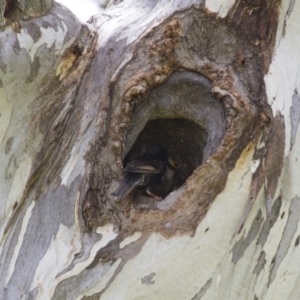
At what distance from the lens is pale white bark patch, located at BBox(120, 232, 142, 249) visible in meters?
2.23

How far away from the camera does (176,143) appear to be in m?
3.09

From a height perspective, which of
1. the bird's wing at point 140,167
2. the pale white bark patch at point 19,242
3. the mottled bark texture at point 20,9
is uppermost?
the mottled bark texture at point 20,9

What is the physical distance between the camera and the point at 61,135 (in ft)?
7.99

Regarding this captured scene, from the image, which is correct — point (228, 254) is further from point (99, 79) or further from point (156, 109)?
point (99, 79)

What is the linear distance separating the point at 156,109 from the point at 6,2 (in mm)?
644

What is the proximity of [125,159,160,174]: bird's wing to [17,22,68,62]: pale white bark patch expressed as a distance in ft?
1.75

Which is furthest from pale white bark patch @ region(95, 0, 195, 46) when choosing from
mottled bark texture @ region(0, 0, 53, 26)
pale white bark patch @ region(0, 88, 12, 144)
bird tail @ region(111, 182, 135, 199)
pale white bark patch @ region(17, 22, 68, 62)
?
bird tail @ region(111, 182, 135, 199)

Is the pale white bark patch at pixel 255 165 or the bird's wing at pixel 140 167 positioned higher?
the pale white bark patch at pixel 255 165

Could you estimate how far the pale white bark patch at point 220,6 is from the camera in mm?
2346

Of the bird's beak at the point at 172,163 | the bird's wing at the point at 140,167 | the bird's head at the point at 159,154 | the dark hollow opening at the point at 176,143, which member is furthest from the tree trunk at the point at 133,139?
the bird's beak at the point at 172,163

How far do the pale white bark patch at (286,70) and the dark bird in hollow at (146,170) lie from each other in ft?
1.81

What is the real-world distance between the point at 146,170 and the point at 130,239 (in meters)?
0.58

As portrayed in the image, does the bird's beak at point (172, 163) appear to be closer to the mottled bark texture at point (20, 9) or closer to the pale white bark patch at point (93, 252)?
the pale white bark patch at point (93, 252)

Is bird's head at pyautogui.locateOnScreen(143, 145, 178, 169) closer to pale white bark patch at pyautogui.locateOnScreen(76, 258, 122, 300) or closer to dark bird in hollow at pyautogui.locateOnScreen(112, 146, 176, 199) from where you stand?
dark bird in hollow at pyautogui.locateOnScreen(112, 146, 176, 199)
